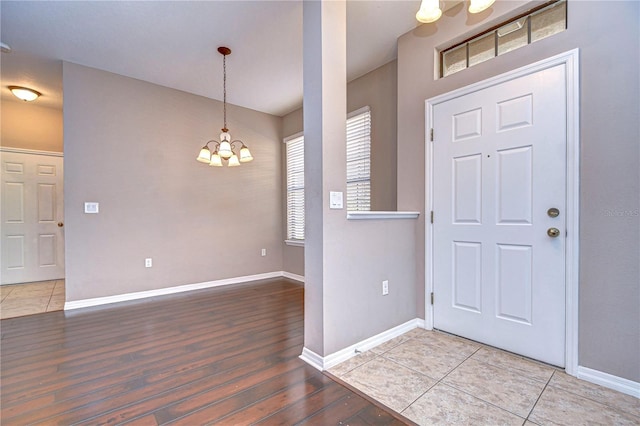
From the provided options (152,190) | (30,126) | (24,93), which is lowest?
(152,190)

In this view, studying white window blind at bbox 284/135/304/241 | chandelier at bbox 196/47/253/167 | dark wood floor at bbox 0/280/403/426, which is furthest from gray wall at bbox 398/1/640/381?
white window blind at bbox 284/135/304/241

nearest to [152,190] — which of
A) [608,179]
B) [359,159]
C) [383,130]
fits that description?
[359,159]

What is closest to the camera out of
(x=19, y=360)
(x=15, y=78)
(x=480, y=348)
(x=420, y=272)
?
(x=19, y=360)

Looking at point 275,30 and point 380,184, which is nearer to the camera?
point 275,30

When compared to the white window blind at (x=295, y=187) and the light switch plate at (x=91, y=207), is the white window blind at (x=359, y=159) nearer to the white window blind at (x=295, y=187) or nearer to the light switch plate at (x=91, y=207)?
the white window blind at (x=295, y=187)

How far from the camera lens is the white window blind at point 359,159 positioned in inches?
137

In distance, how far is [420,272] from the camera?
Answer: 2.64 m

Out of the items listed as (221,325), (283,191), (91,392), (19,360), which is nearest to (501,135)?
(221,325)

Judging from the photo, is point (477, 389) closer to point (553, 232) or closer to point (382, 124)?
point (553, 232)

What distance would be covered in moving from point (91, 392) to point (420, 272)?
2555 millimetres

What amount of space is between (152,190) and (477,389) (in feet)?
13.3

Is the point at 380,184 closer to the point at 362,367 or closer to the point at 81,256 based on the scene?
the point at 362,367

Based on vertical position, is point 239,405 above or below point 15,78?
below

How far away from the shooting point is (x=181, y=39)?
9.28ft
